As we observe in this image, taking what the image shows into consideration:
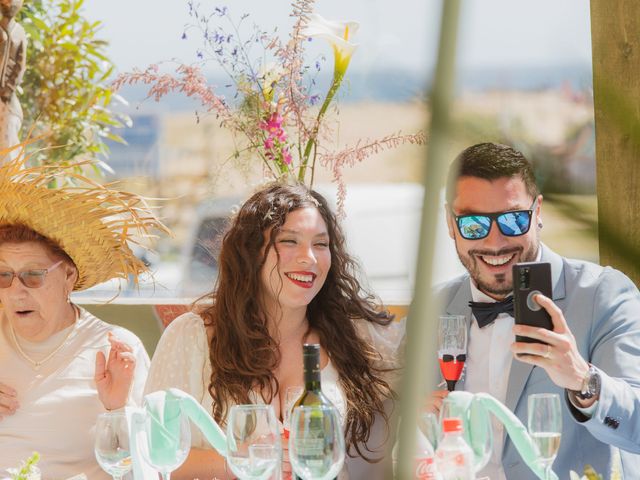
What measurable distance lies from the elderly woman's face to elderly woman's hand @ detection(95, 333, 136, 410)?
52 cm

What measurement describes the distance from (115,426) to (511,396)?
1.01 m

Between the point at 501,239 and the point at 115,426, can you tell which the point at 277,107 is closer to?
the point at 501,239

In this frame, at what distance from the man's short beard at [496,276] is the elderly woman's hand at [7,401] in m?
1.24

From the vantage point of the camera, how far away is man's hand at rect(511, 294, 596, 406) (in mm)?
2012

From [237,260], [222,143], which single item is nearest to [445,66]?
[237,260]

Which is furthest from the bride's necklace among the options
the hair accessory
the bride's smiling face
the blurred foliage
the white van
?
the blurred foliage

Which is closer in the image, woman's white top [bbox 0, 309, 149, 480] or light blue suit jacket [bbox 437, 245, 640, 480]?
light blue suit jacket [bbox 437, 245, 640, 480]

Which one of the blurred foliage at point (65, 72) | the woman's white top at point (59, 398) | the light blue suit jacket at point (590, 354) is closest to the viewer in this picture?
the light blue suit jacket at point (590, 354)

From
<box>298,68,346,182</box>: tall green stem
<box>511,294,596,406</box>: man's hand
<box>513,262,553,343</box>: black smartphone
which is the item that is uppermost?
<box>298,68,346,182</box>: tall green stem

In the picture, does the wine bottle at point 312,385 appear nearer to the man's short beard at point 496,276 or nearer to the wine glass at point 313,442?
the wine glass at point 313,442

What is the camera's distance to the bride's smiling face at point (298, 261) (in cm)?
264

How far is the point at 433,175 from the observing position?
212mm

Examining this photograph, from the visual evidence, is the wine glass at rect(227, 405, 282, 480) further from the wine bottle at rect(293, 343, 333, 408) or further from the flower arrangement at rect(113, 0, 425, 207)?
the flower arrangement at rect(113, 0, 425, 207)

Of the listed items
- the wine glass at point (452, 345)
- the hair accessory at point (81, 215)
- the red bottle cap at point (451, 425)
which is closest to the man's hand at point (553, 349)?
the wine glass at point (452, 345)
